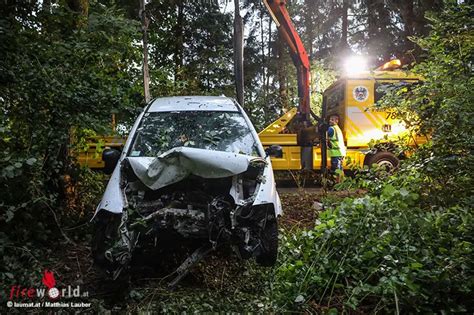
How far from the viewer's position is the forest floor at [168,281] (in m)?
3.31

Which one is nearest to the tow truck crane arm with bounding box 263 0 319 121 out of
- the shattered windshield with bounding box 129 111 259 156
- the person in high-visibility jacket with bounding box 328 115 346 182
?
the person in high-visibility jacket with bounding box 328 115 346 182

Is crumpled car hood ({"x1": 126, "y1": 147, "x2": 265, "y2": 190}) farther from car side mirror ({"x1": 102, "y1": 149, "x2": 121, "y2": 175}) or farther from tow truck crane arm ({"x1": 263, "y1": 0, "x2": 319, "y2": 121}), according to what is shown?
tow truck crane arm ({"x1": 263, "y1": 0, "x2": 319, "y2": 121})

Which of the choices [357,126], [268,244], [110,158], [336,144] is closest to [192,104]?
[110,158]

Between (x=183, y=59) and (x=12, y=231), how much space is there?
13.7m

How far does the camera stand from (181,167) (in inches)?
140

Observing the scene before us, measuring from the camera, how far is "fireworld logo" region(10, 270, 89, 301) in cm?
322

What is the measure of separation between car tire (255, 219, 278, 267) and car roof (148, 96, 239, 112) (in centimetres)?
196

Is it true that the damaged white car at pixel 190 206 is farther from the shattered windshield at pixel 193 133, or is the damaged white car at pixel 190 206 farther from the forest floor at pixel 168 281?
the shattered windshield at pixel 193 133

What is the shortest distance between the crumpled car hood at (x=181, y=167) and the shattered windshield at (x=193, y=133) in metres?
0.63

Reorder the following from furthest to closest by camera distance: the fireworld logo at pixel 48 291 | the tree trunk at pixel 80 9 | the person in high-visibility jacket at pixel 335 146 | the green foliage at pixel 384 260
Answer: the person in high-visibility jacket at pixel 335 146 → the tree trunk at pixel 80 9 → the fireworld logo at pixel 48 291 → the green foliage at pixel 384 260

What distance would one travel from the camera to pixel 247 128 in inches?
184

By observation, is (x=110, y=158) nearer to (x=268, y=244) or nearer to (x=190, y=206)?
(x=190, y=206)

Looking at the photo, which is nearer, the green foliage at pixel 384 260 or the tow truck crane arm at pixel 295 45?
the green foliage at pixel 384 260

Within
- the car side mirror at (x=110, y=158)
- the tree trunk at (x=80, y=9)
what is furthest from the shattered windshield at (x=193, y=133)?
the tree trunk at (x=80, y=9)
